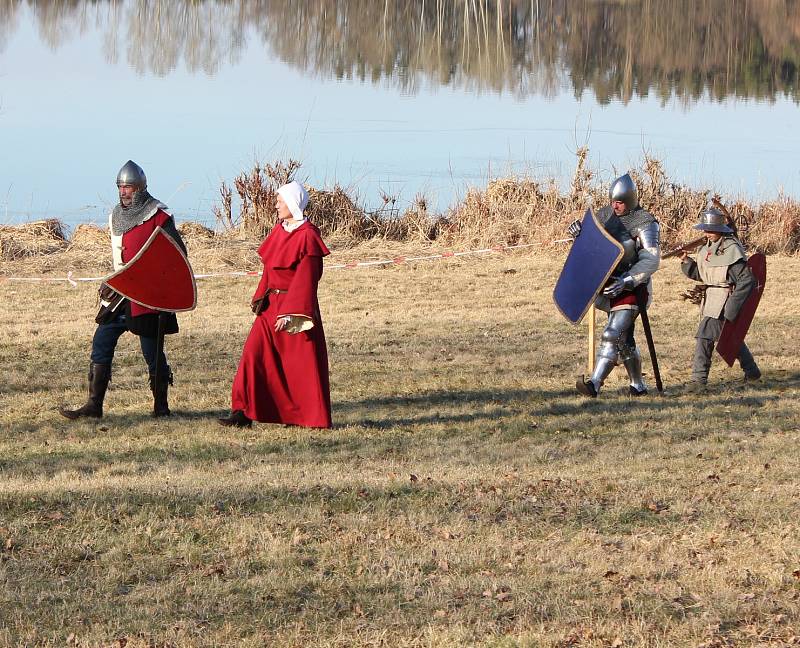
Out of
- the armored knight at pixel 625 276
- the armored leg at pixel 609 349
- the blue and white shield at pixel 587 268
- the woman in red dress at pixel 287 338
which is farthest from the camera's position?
the armored leg at pixel 609 349

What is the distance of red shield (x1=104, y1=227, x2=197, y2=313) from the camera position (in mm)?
10320

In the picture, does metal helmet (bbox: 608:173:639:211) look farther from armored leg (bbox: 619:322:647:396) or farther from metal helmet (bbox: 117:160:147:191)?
metal helmet (bbox: 117:160:147:191)

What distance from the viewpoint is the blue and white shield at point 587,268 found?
11.2 metres

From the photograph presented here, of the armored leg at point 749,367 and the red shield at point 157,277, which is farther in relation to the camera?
the armored leg at point 749,367

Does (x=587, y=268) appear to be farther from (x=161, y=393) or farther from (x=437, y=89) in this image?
(x=437, y=89)

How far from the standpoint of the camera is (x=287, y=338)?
10070mm

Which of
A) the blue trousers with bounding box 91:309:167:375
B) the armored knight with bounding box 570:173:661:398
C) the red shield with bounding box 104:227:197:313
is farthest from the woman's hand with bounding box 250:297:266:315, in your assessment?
the armored knight with bounding box 570:173:661:398

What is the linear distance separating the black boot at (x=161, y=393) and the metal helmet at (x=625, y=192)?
12.0 ft

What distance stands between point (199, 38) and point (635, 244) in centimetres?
4023

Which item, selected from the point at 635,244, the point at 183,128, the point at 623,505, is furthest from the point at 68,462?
the point at 183,128

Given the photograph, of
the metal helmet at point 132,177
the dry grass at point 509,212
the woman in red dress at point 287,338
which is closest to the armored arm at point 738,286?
the woman in red dress at point 287,338

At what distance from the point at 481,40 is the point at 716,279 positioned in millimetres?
38387

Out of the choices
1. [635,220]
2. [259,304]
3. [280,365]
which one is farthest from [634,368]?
[259,304]

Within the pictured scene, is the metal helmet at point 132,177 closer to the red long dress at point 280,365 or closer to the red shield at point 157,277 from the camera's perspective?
the red shield at point 157,277
